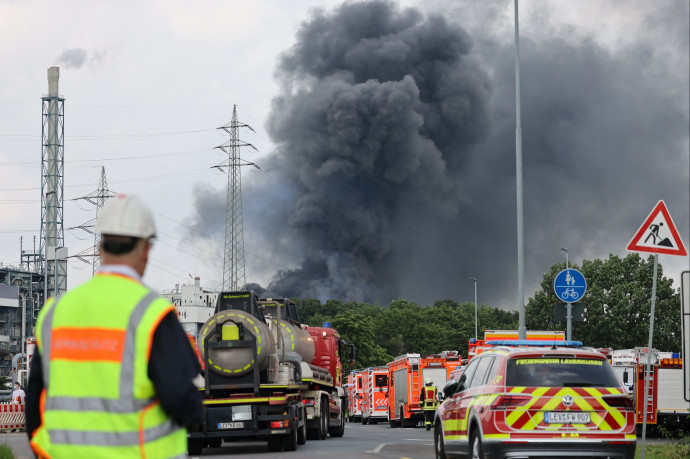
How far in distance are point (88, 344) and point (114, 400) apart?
223 mm

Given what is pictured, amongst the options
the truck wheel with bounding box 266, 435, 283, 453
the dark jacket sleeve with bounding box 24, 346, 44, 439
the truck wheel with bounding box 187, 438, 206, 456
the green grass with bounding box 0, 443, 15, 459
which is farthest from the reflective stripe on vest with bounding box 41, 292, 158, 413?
the truck wheel with bounding box 187, 438, 206, 456

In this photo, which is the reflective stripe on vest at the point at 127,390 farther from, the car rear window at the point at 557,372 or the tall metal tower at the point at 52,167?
the tall metal tower at the point at 52,167

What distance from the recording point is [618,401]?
12.6m

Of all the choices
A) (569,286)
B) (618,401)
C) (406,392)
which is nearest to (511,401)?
(618,401)

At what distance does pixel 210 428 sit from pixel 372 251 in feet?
439

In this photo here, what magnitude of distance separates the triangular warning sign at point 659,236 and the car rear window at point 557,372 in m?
2.14

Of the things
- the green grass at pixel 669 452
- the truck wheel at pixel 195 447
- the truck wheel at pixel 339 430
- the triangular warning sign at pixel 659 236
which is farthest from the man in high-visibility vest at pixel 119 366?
the truck wheel at pixel 339 430

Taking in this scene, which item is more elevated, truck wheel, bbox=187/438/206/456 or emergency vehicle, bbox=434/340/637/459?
emergency vehicle, bbox=434/340/637/459

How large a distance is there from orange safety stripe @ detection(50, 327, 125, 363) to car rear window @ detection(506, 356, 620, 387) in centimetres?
918

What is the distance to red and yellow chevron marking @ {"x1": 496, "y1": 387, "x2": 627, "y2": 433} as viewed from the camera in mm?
12508

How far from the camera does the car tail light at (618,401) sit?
1259 cm

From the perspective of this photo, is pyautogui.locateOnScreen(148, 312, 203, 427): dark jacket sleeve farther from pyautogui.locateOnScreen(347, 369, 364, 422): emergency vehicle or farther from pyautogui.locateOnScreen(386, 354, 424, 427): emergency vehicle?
pyautogui.locateOnScreen(347, 369, 364, 422): emergency vehicle

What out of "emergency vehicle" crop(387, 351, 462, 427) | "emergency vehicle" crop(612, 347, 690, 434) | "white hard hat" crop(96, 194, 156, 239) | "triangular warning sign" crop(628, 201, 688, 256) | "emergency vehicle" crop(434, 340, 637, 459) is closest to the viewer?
"white hard hat" crop(96, 194, 156, 239)

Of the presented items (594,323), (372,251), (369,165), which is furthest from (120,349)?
(372,251)
